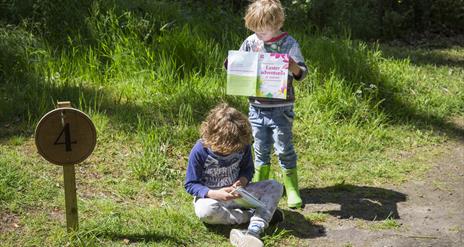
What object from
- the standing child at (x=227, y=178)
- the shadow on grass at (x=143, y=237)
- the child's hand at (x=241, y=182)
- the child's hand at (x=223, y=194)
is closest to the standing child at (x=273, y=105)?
the standing child at (x=227, y=178)

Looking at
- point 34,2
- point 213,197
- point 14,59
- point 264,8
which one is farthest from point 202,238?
point 34,2

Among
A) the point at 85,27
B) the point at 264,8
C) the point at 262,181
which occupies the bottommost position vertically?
the point at 262,181

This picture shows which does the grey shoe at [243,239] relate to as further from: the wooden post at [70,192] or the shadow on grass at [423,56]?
the shadow on grass at [423,56]

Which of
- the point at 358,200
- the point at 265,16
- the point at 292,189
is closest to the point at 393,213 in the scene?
the point at 358,200

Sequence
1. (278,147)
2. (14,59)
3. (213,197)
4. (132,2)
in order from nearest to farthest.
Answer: (213,197), (278,147), (14,59), (132,2)

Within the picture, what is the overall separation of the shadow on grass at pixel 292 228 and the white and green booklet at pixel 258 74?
0.92m

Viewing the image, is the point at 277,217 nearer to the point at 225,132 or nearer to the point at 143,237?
the point at 225,132

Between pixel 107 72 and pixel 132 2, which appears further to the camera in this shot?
pixel 132 2

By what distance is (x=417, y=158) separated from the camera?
633cm

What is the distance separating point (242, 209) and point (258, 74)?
969mm

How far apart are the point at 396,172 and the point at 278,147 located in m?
1.53

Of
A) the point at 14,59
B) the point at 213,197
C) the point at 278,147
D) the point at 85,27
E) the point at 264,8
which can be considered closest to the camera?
the point at 213,197

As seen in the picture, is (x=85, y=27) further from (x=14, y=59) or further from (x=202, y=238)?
(x=202, y=238)

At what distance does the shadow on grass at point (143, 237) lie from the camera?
438 centimetres
